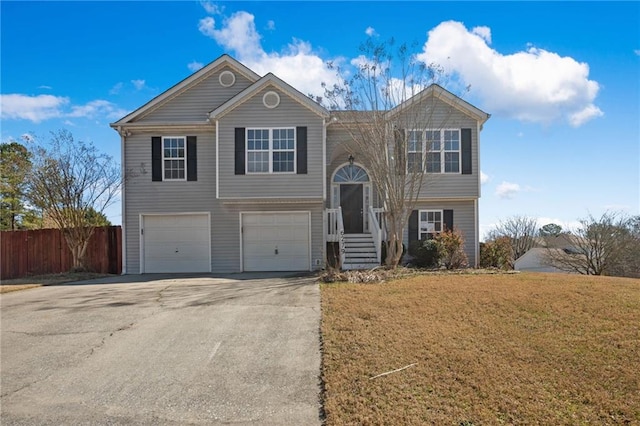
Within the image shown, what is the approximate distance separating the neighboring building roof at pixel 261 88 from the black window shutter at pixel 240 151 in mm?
829

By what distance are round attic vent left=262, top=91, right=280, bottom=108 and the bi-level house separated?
35 mm

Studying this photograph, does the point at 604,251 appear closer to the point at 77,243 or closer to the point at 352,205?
the point at 352,205

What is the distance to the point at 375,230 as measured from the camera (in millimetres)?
14852

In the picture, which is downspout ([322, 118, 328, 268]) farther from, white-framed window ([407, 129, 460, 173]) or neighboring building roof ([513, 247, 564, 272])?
neighboring building roof ([513, 247, 564, 272])

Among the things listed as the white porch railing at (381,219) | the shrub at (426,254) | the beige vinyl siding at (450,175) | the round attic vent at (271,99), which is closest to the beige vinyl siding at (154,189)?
the round attic vent at (271,99)

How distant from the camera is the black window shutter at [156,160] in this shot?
15.5m

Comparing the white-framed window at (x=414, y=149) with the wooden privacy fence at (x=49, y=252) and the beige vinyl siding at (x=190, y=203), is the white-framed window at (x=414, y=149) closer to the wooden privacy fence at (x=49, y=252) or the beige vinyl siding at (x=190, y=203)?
the beige vinyl siding at (x=190, y=203)

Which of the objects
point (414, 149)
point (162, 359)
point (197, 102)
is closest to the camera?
point (162, 359)

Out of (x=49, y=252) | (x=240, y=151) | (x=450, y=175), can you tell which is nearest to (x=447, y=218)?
(x=450, y=175)

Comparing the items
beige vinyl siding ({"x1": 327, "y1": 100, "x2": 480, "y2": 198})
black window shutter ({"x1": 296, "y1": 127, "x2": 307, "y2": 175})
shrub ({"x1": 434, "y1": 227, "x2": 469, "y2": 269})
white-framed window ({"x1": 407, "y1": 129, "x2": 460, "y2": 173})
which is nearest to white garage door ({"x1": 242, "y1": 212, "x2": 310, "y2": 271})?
Answer: black window shutter ({"x1": 296, "y1": 127, "x2": 307, "y2": 175})

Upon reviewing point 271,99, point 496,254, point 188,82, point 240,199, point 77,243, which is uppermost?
point 188,82

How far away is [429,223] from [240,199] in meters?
7.14

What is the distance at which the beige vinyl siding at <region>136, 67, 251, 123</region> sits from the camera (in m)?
15.8

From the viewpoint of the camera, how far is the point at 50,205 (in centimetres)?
1560
